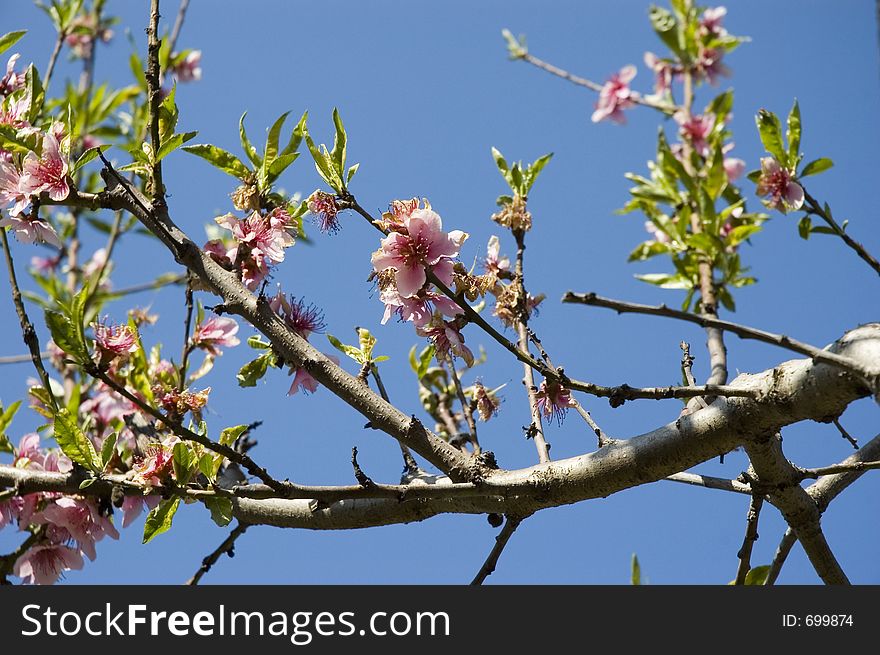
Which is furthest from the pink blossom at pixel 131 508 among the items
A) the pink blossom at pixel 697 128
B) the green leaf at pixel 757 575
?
the pink blossom at pixel 697 128

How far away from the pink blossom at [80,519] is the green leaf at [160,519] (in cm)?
41

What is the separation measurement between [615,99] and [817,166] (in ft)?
5.16

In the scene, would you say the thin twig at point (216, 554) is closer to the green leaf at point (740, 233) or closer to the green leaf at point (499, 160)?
the green leaf at point (499, 160)

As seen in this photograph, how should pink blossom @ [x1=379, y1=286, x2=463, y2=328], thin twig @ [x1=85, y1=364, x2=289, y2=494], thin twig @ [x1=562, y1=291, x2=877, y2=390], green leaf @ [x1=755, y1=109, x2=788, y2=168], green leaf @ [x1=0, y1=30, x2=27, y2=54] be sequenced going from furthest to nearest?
green leaf @ [x1=755, y1=109, x2=788, y2=168], green leaf @ [x1=0, y1=30, x2=27, y2=54], pink blossom @ [x1=379, y1=286, x2=463, y2=328], thin twig @ [x1=85, y1=364, x2=289, y2=494], thin twig @ [x1=562, y1=291, x2=877, y2=390]

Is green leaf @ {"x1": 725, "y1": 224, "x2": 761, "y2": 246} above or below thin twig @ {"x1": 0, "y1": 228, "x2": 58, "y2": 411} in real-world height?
above

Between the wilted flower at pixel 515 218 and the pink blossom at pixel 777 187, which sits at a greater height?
the pink blossom at pixel 777 187

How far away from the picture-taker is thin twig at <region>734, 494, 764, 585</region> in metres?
1.60

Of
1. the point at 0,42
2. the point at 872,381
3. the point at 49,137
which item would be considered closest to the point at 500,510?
the point at 872,381

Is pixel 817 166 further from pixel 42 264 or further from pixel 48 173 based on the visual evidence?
pixel 42 264

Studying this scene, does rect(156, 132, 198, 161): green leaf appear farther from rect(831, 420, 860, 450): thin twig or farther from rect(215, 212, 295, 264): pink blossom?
rect(831, 420, 860, 450): thin twig

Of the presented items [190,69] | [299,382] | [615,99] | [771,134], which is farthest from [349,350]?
[190,69]

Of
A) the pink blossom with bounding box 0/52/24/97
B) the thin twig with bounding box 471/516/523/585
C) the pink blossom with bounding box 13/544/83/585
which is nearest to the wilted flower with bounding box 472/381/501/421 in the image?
the thin twig with bounding box 471/516/523/585

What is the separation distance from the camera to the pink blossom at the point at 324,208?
1.73 m

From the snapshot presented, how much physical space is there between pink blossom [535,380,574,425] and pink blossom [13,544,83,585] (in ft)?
4.03
